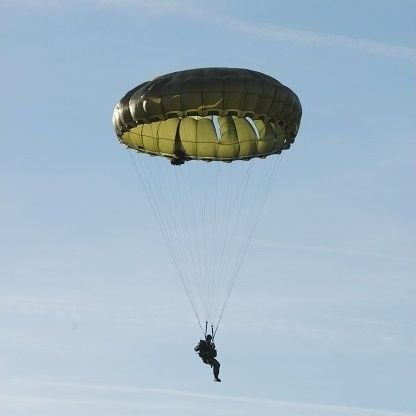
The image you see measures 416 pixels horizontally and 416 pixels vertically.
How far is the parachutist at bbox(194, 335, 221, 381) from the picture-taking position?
239ft

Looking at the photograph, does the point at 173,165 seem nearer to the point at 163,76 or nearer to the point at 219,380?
the point at 163,76

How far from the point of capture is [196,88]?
71.4 meters

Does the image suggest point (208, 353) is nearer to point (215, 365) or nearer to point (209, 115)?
point (215, 365)

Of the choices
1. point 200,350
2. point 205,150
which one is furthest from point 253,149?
point 200,350

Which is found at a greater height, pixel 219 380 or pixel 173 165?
pixel 173 165

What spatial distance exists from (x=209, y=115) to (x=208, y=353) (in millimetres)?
8672

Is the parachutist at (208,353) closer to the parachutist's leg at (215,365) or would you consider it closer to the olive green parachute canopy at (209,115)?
the parachutist's leg at (215,365)

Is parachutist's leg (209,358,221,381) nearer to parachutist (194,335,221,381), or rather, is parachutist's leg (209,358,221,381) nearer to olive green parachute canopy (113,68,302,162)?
parachutist (194,335,221,381)

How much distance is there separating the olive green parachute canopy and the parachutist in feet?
22.9

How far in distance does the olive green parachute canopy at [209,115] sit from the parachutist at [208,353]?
699 cm

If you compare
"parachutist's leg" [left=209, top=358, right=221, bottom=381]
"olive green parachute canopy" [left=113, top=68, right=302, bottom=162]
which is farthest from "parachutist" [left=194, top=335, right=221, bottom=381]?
"olive green parachute canopy" [left=113, top=68, right=302, bottom=162]

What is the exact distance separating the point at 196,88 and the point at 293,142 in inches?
222

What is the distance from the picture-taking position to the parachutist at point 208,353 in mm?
72812

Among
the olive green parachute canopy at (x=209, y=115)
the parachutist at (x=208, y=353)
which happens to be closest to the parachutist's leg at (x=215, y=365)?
the parachutist at (x=208, y=353)
